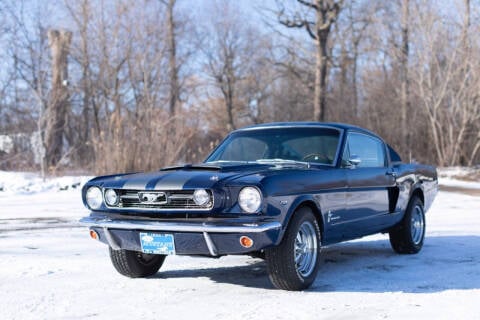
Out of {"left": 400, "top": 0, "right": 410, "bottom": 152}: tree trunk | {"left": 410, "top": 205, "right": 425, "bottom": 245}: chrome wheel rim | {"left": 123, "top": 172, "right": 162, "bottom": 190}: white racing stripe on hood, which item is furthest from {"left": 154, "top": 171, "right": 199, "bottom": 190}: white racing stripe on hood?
{"left": 400, "top": 0, "right": 410, "bottom": 152}: tree trunk

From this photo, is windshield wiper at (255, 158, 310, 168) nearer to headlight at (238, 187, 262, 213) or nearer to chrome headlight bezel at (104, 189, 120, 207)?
headlight at (238, 187, 262, 213)

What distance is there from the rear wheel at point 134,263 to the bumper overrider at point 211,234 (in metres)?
0.64

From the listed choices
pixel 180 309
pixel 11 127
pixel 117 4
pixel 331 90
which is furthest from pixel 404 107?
pixel 180 309

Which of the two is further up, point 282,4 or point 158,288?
point 282,4

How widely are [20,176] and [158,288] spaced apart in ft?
45.5

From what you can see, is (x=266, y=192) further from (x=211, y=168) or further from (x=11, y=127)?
(x=11, y=127)

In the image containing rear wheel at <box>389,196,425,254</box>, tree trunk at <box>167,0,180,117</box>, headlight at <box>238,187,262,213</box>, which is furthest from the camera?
tree trunk at <box>167,0,180,117</box>

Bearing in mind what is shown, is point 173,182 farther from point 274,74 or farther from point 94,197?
point 274,74

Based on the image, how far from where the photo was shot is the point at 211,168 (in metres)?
5.68

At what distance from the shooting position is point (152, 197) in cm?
523

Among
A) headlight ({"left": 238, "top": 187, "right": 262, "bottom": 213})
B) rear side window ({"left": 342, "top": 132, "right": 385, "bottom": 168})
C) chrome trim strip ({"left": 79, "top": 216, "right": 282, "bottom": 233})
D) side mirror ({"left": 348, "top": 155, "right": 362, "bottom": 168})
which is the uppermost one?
rear side window ({"left": 342, "top": 132, "right": 385, "bottom": 168})

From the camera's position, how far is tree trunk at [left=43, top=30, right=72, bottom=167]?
22188 millimetres

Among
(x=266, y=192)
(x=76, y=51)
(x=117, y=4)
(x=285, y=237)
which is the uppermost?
(x=117, y=4)

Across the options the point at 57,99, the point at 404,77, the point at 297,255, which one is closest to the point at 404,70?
the point at 404,77
